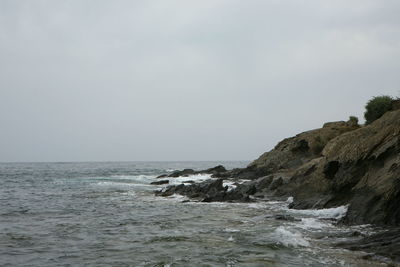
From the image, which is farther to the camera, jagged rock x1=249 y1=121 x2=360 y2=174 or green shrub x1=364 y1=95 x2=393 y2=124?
jagged rock x1=249 y1=121 x2=360 y2=174

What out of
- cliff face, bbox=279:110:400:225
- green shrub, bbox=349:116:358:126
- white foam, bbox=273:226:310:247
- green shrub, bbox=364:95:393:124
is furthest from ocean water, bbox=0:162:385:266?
green shrub, bbox=349:116:358:126

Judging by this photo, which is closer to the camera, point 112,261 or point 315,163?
point 112,261

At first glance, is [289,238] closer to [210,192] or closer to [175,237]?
[175,237]

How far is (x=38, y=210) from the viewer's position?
27.6 metres

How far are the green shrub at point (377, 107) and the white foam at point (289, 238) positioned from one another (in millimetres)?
19210

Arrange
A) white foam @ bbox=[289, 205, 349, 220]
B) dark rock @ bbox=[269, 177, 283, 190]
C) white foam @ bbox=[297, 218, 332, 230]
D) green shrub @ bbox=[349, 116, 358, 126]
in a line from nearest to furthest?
white foam @ bbox=[297, 218, 332, 230] < white foam @ bbox=[289, 205, 349, 220] < dark rock @ bbox=[269, 177, 283, 190] < green shrub @ bbox=[349, 116, 358, 126]

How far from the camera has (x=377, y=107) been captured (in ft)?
107

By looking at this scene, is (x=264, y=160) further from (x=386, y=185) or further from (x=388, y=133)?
(x=386, y=185)

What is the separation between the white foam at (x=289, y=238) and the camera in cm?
1522

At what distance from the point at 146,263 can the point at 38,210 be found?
1750 cm

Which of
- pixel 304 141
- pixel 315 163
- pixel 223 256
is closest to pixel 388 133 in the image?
pixel 315 163

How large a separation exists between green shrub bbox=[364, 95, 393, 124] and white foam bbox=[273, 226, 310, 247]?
63.0ft

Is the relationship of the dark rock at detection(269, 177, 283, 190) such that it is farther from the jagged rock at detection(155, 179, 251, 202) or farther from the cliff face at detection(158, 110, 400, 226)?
the jagged rock at detection(155, 179, 251, 202)

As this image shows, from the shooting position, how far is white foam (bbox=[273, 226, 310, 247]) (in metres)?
15.2
